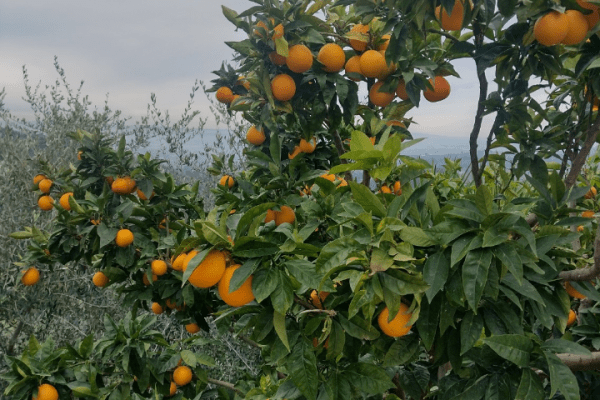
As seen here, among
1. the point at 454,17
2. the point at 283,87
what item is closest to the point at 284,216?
the point at 283,87

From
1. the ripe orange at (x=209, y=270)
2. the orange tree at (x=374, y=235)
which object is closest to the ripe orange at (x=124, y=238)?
the orange tree at (x=374, y=235)

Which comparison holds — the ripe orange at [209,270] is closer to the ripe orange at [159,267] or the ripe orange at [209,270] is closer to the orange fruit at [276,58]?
the orange fruit at [276,58]

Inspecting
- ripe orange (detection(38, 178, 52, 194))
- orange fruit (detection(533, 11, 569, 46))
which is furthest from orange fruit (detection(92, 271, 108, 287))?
orange fruit (detection(533, 11, 569, 46))

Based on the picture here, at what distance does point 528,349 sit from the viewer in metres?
1.08

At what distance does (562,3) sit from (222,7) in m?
1.29

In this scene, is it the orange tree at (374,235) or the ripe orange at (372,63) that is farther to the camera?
the ripe orange at (372,63)

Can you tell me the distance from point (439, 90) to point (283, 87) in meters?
0.69

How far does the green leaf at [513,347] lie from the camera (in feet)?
3.37

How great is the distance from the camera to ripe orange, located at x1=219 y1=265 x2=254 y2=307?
103 cm

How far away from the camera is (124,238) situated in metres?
2.16

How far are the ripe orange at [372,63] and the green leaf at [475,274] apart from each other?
1.02 m

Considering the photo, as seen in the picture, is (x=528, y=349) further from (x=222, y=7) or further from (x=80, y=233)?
(x=80, y=233)

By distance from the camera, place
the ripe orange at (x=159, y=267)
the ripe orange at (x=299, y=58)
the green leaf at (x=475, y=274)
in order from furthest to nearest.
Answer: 1. the ripe orange at (x=159, y=267)
2. the ripe orange at (x=299, y=58)
3. the green leaf at (x=475, y=274)

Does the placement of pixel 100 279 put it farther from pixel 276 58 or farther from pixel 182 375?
pixel 276 58
